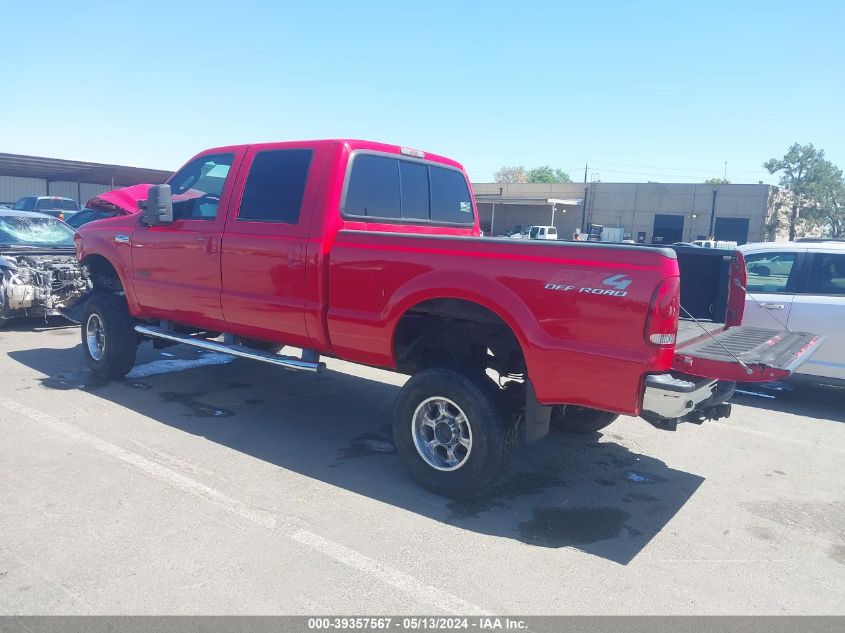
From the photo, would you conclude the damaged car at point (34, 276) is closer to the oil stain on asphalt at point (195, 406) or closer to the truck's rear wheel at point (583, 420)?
the oil stain on asphalt at point (195, 406)

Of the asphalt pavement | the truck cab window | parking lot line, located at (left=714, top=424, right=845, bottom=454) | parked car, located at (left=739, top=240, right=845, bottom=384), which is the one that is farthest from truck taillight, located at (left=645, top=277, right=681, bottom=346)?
the truck cab window

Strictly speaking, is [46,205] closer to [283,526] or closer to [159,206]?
[159,206]

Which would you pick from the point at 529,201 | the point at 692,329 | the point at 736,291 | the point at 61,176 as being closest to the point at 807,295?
the point at 736,291

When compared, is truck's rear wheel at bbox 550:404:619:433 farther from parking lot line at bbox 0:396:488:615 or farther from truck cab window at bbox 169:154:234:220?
truck cab window at bbox 169:154:234:220

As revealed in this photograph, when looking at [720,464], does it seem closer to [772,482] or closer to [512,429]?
[772,482]

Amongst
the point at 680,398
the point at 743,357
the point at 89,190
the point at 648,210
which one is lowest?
the point at 680,398

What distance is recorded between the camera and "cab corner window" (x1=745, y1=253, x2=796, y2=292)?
24.5 ft

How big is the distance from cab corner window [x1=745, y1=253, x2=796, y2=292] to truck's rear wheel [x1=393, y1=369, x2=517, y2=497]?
4.65m

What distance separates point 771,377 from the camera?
374cm

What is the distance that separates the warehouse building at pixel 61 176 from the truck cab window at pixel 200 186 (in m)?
23.3

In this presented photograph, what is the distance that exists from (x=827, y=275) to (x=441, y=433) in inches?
202

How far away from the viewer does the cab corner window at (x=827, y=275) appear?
7.16m

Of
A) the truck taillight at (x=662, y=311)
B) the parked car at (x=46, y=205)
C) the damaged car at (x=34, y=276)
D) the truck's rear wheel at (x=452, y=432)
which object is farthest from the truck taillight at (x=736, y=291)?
the parked car at (x=46, y=205)

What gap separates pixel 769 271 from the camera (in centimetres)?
763
